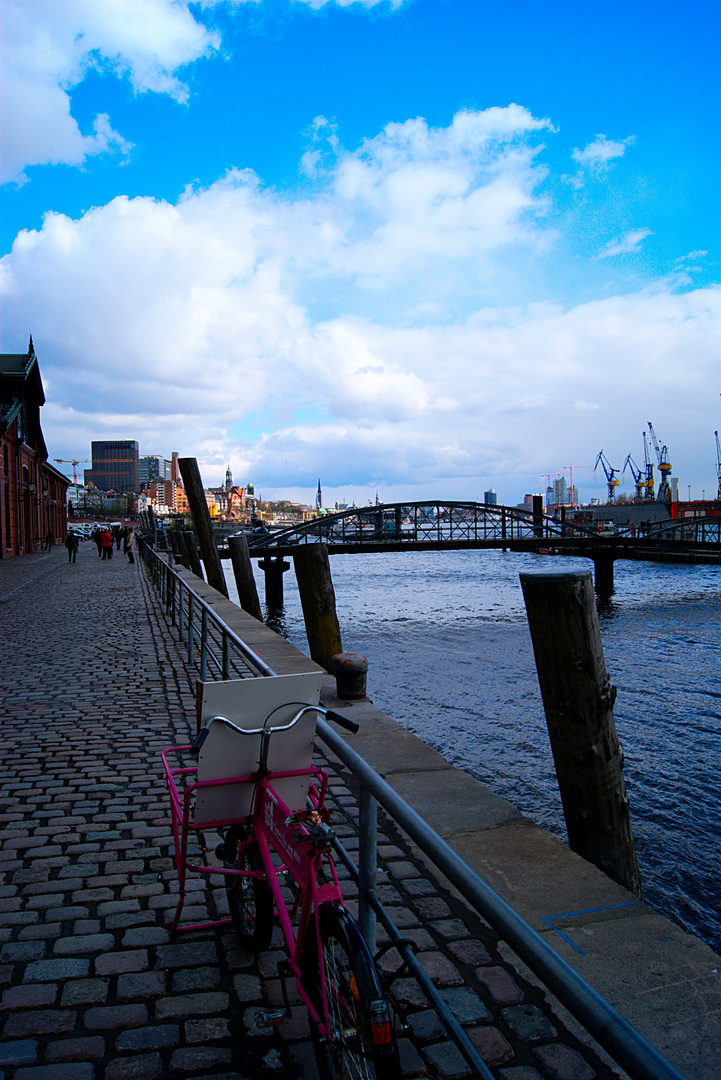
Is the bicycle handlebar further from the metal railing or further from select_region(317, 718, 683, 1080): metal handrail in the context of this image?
select_region(317, 718, 683, 1080): metal handrail

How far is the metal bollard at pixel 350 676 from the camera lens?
817cm

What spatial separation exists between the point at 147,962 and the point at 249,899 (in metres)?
0.50

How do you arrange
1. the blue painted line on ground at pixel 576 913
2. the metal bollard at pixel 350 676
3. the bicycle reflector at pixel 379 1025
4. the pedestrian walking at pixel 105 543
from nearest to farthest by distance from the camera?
the bicycle reflector at pixel 379 1025 < the blue painted line on ground at pixel 576 913 < the metal bollard at pixel 350 676 < the pedestrian walking at pixel 105 543

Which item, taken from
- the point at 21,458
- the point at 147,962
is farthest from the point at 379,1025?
the point at 21,458

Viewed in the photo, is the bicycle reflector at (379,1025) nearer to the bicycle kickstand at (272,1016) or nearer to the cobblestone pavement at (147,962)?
the cobblestone pavement at (147,962)

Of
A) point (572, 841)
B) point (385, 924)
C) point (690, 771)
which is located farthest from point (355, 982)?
point (690, 771)

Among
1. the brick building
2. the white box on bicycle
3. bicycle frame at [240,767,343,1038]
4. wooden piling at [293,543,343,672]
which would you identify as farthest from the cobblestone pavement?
the brick building

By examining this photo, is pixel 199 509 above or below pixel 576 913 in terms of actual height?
above

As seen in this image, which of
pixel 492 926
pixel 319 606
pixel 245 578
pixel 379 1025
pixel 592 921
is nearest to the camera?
pixel 492 926

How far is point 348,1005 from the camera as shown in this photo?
A: 7.59ft

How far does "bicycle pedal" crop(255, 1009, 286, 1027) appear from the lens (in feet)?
8.77

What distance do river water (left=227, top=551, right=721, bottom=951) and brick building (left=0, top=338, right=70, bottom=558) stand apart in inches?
613

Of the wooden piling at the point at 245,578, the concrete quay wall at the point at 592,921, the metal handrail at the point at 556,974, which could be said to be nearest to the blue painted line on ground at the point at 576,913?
the concrete quay wall at the point at 592,921

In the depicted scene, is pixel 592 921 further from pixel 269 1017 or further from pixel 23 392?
pixel 23 392
